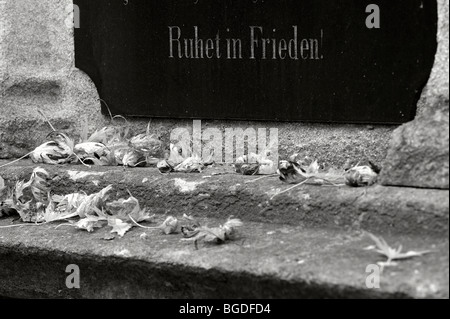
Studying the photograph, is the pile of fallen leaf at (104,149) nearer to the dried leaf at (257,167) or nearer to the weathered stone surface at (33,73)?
the weathered stone surface at (33,73)

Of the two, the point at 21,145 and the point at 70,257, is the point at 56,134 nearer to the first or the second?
the point at 21,145

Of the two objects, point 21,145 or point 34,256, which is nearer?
point 34,256

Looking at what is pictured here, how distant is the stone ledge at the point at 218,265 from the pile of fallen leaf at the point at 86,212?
0.04m

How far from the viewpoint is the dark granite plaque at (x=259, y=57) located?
2.68 metres

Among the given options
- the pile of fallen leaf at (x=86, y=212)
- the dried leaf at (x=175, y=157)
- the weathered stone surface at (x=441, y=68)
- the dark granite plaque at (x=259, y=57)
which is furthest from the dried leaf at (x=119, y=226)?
the weathered stone surface at (x=441, y=68)

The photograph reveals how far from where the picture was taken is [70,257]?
2.56 meters

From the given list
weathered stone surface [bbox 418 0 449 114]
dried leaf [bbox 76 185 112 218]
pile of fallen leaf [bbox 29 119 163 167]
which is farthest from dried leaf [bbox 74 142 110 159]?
weathered stone surface [bbox 418 0 449 114]

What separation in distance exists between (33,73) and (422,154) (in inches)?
72.1

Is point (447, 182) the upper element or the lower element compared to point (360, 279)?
upper

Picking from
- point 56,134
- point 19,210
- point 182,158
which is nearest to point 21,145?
point 56,134

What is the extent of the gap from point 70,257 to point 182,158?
62cm

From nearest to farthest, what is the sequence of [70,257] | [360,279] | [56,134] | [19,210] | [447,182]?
[360,279] < [447,182] < [70,257] < [19,210] < [56,134]

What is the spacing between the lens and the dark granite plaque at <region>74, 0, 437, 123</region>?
268 centimetres

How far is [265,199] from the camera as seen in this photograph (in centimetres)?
253
